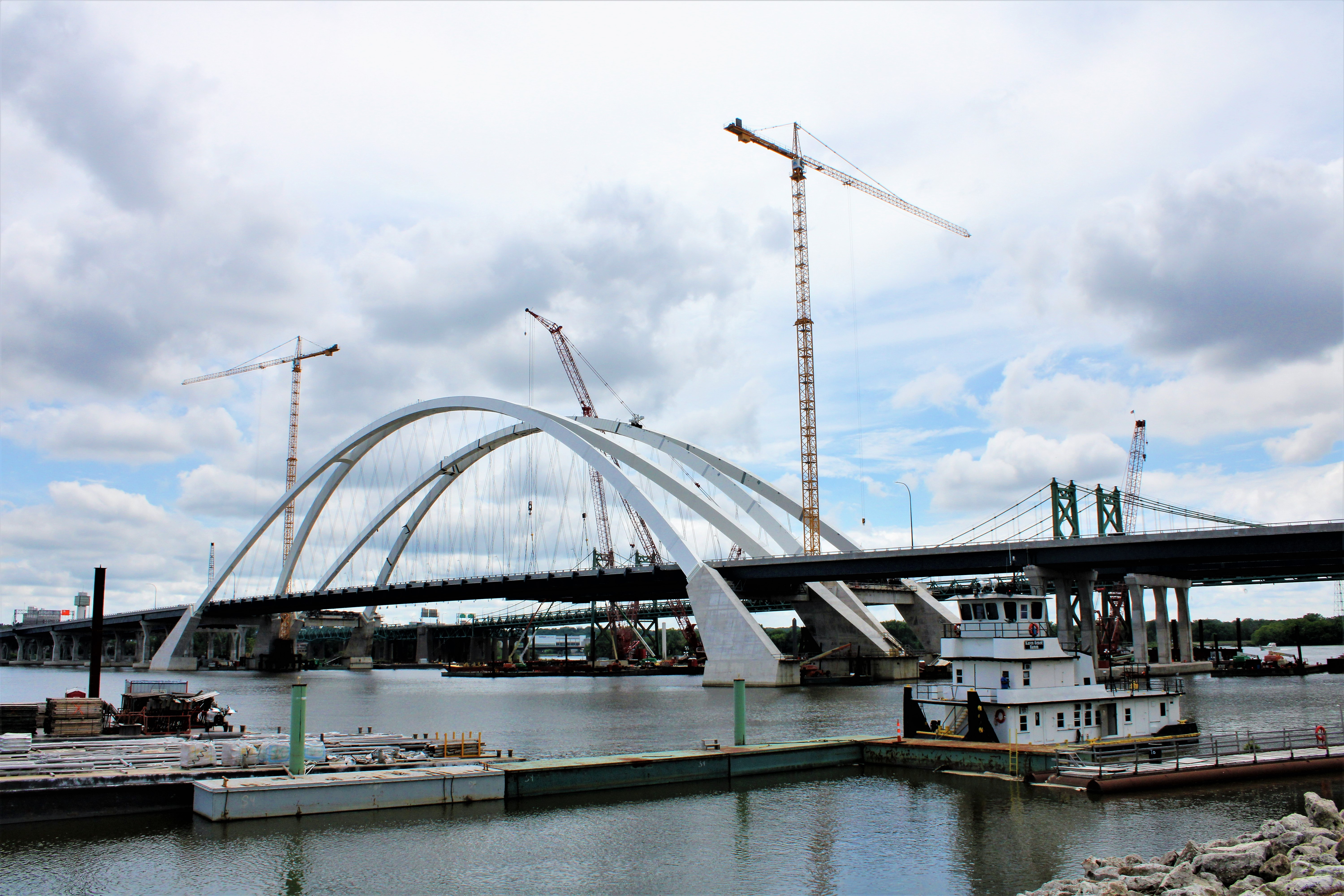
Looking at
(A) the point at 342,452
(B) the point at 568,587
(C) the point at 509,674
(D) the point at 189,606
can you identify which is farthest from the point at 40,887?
(D) the point at 189,606

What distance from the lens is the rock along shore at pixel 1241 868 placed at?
16984mm

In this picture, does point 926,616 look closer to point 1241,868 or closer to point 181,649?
point 1241,868

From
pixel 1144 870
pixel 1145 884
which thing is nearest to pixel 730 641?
pixel 1144 870

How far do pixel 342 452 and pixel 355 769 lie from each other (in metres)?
98.9

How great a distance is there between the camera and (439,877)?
22062 millimetres

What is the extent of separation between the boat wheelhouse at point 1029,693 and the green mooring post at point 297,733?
22.0 metres

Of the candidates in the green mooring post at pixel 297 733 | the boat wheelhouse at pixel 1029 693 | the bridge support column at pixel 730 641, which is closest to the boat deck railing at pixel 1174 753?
the boat wheelhouse at pixel 1029 693

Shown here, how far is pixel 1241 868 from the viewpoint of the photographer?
18609mm

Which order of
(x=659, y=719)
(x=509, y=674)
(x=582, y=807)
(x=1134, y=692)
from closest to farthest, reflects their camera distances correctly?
(x=582, y=807), (x=1134, y=692), (x=659, y=719), (x=509, y=674)

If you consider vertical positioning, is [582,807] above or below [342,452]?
below

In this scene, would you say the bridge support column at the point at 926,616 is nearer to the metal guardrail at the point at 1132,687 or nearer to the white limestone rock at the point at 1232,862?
the metal guardrail at the point at 1132,687

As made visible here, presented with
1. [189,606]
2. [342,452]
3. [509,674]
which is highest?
[342,452]

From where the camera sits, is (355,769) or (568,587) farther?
(568,587)

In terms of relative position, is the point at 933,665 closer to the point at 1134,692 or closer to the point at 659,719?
the point at 659,719
